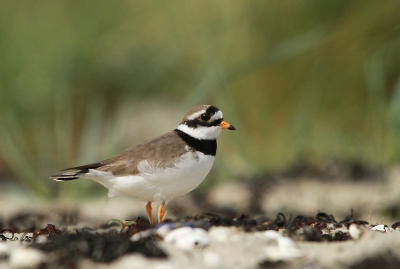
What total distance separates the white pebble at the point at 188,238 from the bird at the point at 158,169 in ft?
2.44

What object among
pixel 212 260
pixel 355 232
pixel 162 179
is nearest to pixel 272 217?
pixel 162 179

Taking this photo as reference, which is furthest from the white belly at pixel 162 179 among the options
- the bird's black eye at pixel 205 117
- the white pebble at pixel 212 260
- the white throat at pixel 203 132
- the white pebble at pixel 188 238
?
the white pebble at pixel 212 260

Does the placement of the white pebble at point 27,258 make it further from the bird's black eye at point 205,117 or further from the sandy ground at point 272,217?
the bird's black eye at point 205,117

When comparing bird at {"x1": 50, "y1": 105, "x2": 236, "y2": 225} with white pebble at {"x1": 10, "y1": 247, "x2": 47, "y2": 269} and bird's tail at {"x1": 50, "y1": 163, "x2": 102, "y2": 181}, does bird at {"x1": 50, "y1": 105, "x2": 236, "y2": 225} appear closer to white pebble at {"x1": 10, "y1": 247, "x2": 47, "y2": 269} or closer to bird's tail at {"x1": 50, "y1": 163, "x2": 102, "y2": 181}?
bird's tail at {"x1": 50, "y1": 163, "x2": 102, "y2": 181}

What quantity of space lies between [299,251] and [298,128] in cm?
351

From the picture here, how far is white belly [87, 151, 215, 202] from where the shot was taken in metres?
3.63

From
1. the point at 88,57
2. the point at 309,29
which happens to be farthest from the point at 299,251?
the point at 88,57

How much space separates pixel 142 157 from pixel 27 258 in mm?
1237

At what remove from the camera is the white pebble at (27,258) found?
2.64 m

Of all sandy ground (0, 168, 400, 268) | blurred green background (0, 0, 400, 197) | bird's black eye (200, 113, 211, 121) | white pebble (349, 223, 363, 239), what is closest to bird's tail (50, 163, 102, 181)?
sandy ground (0, 168, 400, 268)

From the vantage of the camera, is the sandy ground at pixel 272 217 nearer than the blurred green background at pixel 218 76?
Yes

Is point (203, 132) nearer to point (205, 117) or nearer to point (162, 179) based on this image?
point (205, 117)

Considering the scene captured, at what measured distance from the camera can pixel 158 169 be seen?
3646 millimetres

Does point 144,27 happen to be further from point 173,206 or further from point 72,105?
point 173,206
